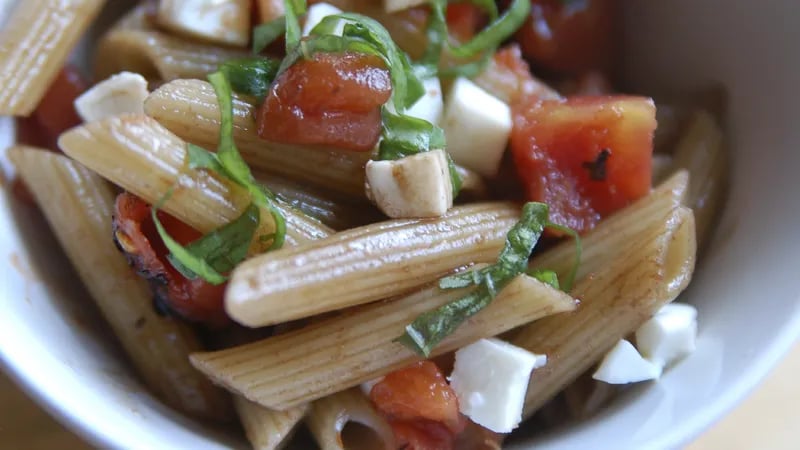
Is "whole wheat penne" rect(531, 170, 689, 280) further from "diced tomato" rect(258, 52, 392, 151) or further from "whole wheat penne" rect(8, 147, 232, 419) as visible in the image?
"whole wheat penne" rect(8, 147, 232, 419)

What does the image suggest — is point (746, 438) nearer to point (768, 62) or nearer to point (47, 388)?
point (768, 62)

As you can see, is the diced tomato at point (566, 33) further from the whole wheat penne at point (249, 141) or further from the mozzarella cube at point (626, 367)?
the mozzarella cube at point (626, 367)

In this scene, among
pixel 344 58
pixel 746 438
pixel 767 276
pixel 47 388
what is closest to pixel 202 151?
pixel 344 58

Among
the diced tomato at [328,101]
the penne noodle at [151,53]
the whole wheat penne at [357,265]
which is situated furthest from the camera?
the penne noodle at [151,53]

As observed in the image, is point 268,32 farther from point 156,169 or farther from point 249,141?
point 156,169

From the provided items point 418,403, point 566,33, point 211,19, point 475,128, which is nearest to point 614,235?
point 475,128

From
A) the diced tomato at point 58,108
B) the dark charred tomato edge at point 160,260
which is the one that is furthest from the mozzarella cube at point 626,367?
the diced tomato at point 58,108
